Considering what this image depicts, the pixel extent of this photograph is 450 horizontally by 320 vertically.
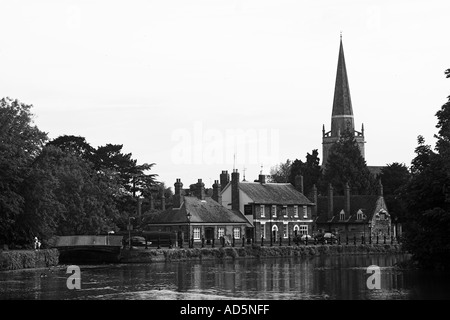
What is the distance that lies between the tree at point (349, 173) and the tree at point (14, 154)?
61.1m

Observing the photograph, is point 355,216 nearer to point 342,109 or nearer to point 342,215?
point 342,215

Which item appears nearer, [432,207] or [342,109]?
[432,207]

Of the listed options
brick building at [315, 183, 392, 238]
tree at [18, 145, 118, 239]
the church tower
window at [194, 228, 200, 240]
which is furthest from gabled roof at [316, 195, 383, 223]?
the church tower

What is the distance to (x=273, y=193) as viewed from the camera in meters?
108

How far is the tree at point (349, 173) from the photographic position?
417ft

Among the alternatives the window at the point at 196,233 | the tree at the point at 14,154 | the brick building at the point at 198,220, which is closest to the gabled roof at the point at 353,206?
the brick building at the point at 198,220

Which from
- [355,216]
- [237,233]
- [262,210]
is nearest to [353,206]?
[355,216]

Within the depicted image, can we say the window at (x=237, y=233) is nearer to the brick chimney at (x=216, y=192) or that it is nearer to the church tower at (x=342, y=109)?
the brick chimney at (x=216, y=192)

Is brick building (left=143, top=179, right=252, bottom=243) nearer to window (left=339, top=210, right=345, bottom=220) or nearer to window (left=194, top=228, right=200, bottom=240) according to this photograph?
window (left=194, top=228, right=200, bottom=240)

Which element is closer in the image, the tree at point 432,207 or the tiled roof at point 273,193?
the tree at point 432,207

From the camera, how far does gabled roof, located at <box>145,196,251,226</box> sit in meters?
94.7

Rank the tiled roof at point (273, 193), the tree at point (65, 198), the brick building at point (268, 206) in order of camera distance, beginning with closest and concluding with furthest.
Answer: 1. the tree at point (65, 198)
2. the brick building at point (268, 206)
3. the tiled roof at point (273, 193)

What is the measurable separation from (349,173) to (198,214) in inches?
1502
